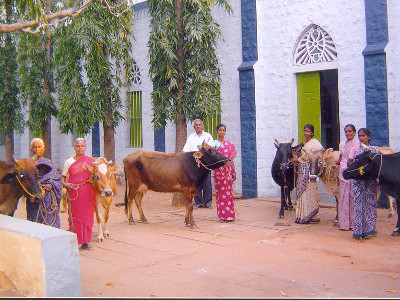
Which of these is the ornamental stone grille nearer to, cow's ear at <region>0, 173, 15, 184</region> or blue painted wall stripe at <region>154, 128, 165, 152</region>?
blue painted wall stripe at <region>154, 128, 165, 152</region>

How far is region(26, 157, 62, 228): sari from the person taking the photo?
277 inches

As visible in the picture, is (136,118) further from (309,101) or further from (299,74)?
(309,101)

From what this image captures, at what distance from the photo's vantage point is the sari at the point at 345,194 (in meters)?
8.26

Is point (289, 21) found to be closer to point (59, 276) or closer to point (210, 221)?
point (210, 221)

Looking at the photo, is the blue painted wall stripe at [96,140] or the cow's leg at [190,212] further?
the blue painted wall stripe at [96,140]

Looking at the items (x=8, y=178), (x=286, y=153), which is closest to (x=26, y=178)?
(x=8, y=178)

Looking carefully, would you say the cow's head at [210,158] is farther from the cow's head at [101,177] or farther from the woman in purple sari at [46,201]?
the woman in purple sari at [46,201]

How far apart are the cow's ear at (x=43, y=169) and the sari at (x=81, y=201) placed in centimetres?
51

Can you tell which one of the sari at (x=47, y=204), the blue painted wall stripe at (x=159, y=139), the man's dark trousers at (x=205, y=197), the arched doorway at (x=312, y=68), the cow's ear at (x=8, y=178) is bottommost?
the man's dark trousers at (x=205, y=197)

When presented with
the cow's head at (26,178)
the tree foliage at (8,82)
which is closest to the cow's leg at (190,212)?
the cow's head at (26,178)

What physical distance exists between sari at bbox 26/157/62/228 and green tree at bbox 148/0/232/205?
4.53 metres

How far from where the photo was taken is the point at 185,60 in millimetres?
11492

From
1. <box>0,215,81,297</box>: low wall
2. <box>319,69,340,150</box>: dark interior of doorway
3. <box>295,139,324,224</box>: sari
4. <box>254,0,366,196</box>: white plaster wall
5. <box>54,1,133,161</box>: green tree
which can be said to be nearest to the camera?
<box>0,215,81,297</box>: low wall

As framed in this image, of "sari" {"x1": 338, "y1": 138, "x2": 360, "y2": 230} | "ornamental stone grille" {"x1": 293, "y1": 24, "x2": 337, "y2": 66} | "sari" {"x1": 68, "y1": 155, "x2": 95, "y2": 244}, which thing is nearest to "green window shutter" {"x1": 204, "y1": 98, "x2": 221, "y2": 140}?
"ornamental stone grille" {"x1": 293, "y1": 24, "x2": 337, "y2": 66}
